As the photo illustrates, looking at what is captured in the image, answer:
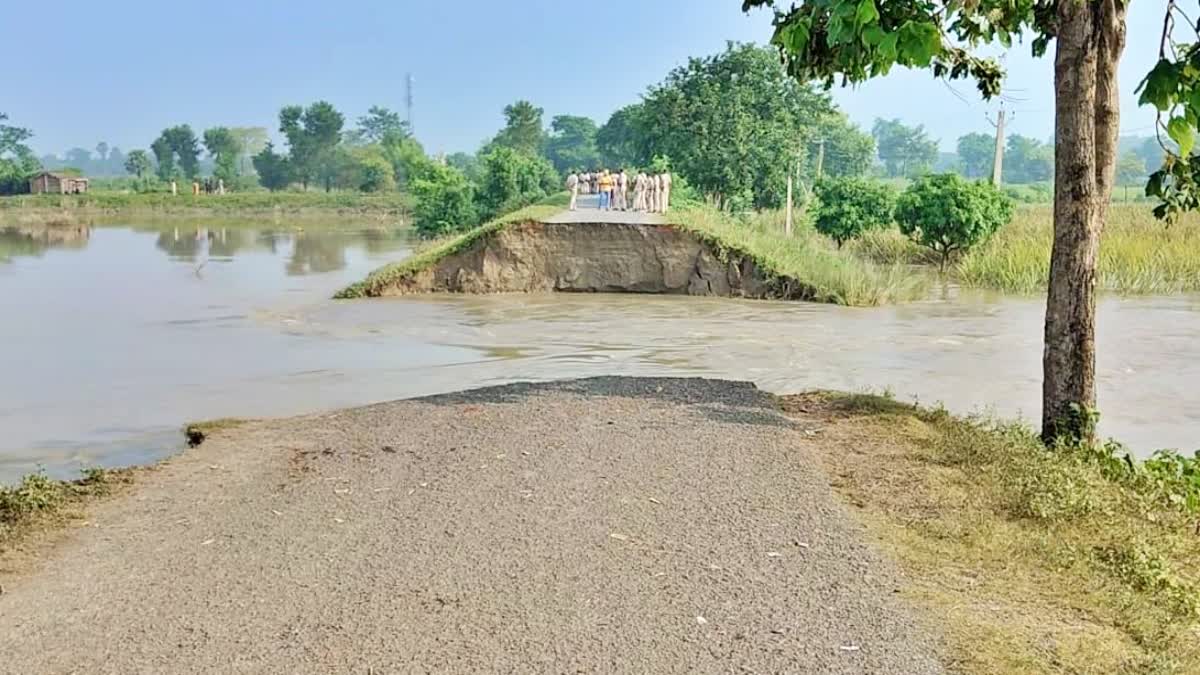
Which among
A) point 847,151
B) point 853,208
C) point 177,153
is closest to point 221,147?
point 177,153

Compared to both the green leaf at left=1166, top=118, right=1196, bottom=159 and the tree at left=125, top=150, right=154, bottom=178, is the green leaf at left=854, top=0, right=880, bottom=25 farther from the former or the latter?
the tree at left=125, top=150, right=154, bottom=178

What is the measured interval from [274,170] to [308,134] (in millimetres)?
4100

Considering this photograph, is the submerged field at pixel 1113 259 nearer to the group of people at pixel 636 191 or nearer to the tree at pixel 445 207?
the group of people at pixel 636 191

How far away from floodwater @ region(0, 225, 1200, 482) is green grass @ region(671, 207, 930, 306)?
0.67m

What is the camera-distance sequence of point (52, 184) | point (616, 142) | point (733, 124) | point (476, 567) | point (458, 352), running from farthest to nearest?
point (52, 184) → point (616, 142) → point (733, 124) → point (458, 352) → point (476, 567)

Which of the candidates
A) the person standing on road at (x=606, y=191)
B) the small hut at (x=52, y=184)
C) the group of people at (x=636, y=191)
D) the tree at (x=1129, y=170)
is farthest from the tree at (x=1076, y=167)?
the tree at (x=1129, y=170)

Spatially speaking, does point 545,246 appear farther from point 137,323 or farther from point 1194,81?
point 1194,81

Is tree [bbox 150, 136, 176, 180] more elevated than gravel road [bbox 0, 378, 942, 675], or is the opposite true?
tree [bbox 150, 136, 176, 180]

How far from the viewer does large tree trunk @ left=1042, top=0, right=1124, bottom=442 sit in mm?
8016

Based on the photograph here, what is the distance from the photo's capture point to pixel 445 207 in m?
44.8

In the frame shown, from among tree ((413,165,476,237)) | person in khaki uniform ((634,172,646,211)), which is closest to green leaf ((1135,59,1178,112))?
person in khaki uniform ((634,172,646,211))

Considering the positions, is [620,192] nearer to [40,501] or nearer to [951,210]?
[951,210]

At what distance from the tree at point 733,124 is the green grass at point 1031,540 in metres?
30.2

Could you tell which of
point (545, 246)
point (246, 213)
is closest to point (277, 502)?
point (545, 246)
